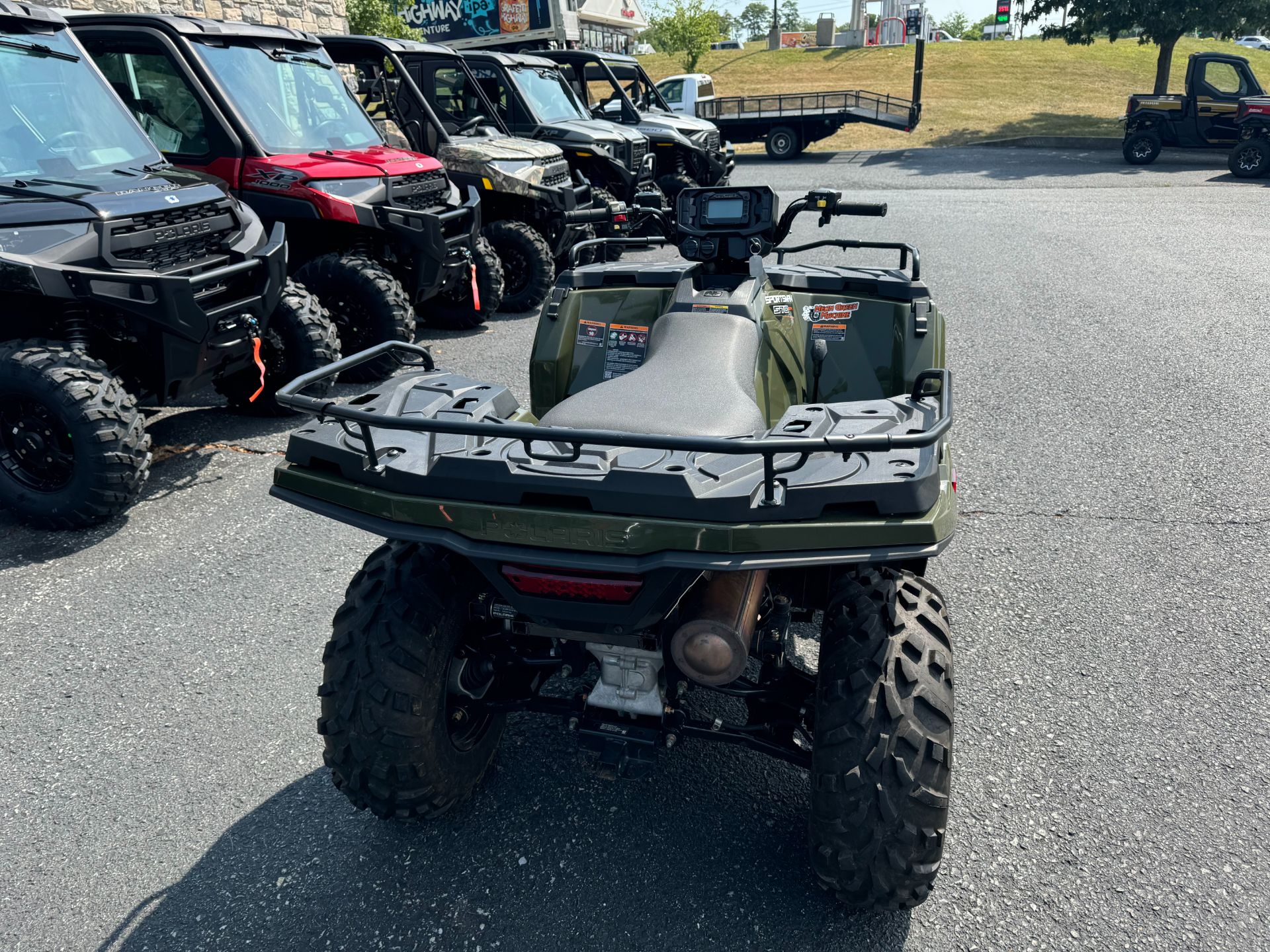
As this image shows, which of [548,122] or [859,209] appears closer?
[859,209]

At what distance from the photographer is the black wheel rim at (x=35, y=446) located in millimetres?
4457

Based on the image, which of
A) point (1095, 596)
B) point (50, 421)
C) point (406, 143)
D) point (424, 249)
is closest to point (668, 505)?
point (1095, 596)

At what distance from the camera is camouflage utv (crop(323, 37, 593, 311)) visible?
28.3ft

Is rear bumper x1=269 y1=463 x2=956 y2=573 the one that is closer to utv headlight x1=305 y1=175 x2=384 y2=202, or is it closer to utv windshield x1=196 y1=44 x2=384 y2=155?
utv headlight x1=305 y1=175 x2=384 y2=202

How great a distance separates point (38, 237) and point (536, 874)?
12.4 ft

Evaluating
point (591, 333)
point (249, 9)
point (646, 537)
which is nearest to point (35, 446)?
point (591, 333)

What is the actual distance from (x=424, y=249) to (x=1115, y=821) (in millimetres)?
5701

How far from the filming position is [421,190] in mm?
6926

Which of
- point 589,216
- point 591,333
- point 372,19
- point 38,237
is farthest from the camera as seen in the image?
point 372,19

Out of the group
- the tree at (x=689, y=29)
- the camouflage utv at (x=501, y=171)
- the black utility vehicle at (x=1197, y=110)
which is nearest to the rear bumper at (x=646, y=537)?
the camouflage utv at (x=501, y=171)

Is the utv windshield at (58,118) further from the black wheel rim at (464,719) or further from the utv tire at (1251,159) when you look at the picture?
the utv tire at (1251,159)

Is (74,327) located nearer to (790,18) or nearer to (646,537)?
(646,537)

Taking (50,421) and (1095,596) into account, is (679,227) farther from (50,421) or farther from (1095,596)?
(50,421)

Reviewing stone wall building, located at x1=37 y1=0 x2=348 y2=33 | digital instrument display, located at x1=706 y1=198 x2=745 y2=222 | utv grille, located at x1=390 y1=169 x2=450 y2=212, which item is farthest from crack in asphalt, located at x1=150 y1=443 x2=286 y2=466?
stone wall building, located at x1=37 y1=0 x2=348 y2=33
